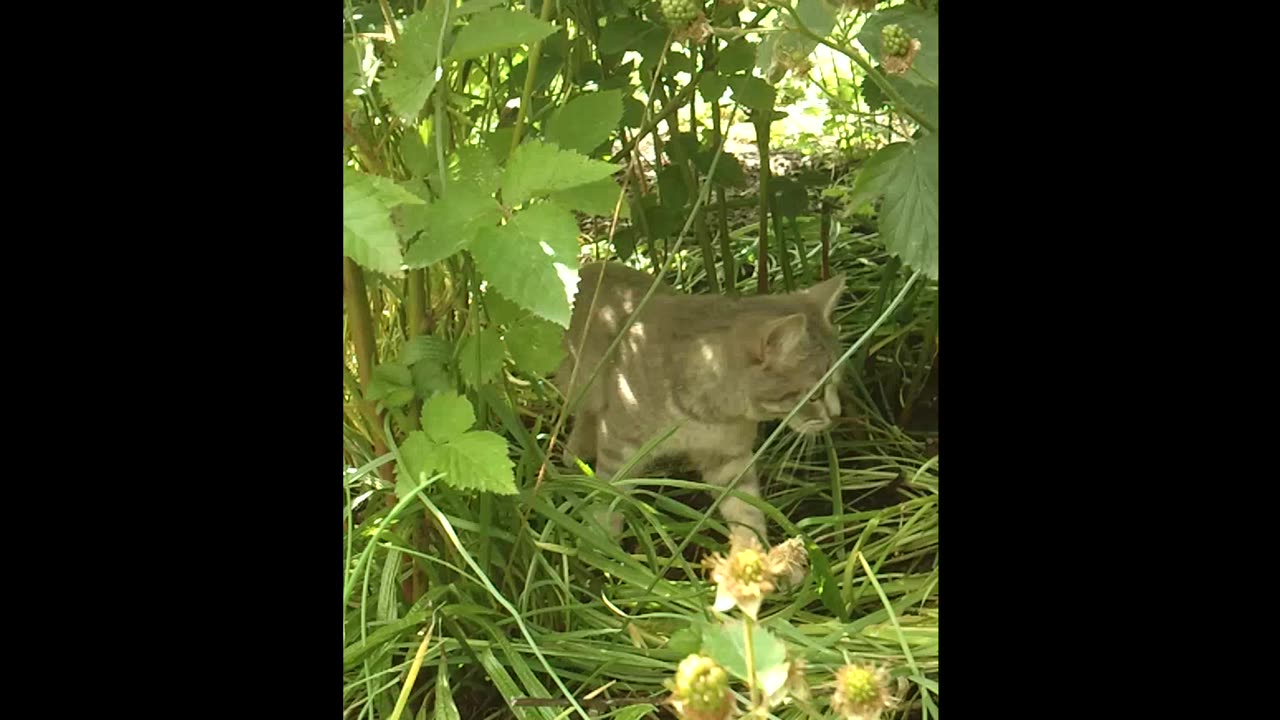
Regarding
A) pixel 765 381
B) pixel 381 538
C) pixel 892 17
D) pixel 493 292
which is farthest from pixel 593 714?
pixel 892 17

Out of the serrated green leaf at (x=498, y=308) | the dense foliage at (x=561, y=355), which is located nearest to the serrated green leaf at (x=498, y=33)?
the dense foliage at (x=561, y=355)

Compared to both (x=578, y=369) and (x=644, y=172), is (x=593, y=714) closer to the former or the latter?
(x=578, y=369)

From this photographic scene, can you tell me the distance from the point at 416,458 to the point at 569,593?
214 mm

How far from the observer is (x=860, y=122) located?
1.45 metres

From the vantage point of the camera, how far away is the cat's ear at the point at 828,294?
1.49m

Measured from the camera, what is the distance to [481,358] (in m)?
1.21

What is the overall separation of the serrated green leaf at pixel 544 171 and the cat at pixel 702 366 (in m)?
0.38

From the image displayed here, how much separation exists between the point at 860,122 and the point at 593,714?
2.18ft

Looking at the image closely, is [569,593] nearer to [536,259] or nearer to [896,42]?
[536,259]

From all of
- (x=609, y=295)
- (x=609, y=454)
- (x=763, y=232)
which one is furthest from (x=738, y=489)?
(x=763, y=232)

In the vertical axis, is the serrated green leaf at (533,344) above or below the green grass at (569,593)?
above

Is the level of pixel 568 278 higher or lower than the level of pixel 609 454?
higher

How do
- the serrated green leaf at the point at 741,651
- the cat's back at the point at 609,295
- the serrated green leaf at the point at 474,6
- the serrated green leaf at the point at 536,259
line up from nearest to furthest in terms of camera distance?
1. the serrated green leaf at the point at 741,651
2. the serrated green leaf at the point at 536,259
3. the serrated green leaf at the point at 474,6
4. the cat's back at the point at 609,295

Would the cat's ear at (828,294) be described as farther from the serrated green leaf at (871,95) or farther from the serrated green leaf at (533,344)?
the serrated green leaf at (533,344)
